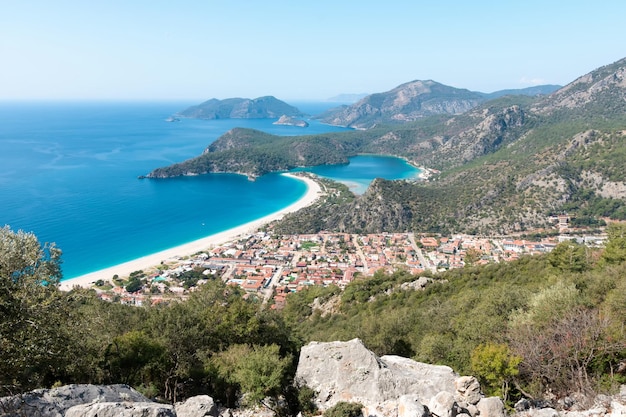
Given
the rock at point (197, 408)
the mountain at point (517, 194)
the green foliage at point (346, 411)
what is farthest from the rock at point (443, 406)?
the mountain at point (517, 194)

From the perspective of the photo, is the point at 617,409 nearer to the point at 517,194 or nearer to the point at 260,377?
the point at 260,377

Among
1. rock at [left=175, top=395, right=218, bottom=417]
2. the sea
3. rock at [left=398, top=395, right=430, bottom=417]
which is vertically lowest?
the sea

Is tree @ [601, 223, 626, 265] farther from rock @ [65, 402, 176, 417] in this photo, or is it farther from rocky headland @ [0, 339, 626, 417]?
rock @ [65, 402, 176, 417]

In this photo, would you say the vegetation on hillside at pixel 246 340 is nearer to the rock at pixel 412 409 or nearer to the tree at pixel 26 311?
the tree at pixel 26 311

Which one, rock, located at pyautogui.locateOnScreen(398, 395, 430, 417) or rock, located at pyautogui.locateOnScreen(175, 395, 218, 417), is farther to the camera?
rock, located at pyautogui.locateOnScreen(175, 395, 218, 417)

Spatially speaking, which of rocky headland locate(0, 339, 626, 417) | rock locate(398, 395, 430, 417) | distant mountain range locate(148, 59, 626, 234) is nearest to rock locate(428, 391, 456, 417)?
rocky headland locate(0, 339, 626, 417)

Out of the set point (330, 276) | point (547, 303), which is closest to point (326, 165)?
point (330, 276)
